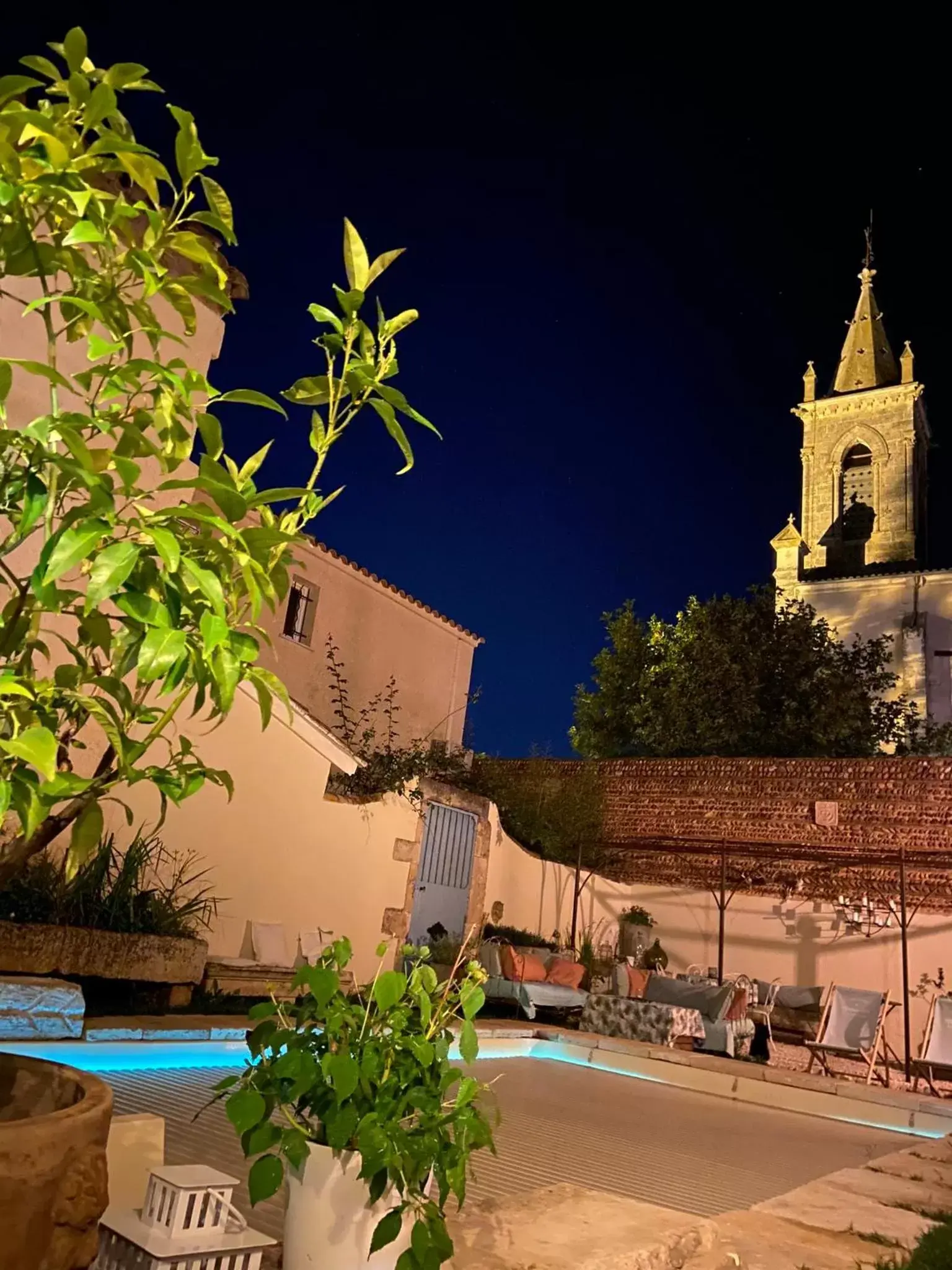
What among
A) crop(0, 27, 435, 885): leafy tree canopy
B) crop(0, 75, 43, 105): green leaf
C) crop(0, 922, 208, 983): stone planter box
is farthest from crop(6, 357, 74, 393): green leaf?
crop(0, 922, 208, 983): stone planter box

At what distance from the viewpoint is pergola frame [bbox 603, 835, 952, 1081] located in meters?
10.5

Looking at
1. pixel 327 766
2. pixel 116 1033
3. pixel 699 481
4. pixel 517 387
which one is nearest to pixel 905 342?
pixel 517 387

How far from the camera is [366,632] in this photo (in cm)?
1345

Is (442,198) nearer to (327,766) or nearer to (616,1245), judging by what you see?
(327,766)

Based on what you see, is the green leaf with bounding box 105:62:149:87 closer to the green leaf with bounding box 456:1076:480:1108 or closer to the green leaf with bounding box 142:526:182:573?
the green leaf with bounding box 142:526:182:573

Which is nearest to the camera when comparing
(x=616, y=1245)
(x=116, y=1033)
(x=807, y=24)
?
(x=616, y=1245)

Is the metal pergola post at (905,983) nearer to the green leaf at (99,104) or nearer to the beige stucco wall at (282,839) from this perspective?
the beige stucco wall at (282,839)

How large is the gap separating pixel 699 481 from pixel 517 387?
67.1 feet

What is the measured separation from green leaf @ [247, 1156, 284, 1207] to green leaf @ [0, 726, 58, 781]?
1041 millimetres

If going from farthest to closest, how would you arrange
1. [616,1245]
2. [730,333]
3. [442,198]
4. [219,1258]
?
[730,333], [442,198], [616,1245], [219,1258]

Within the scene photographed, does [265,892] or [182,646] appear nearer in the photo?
[182,646]

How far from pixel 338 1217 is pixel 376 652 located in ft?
39.0

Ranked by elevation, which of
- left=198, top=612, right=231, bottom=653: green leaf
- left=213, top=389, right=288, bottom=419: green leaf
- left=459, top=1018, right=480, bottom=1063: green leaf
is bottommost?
left=459, top=1018, right=480, bottom=1063: green leaf

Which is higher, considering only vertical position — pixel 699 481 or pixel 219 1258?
pixel 699 481
